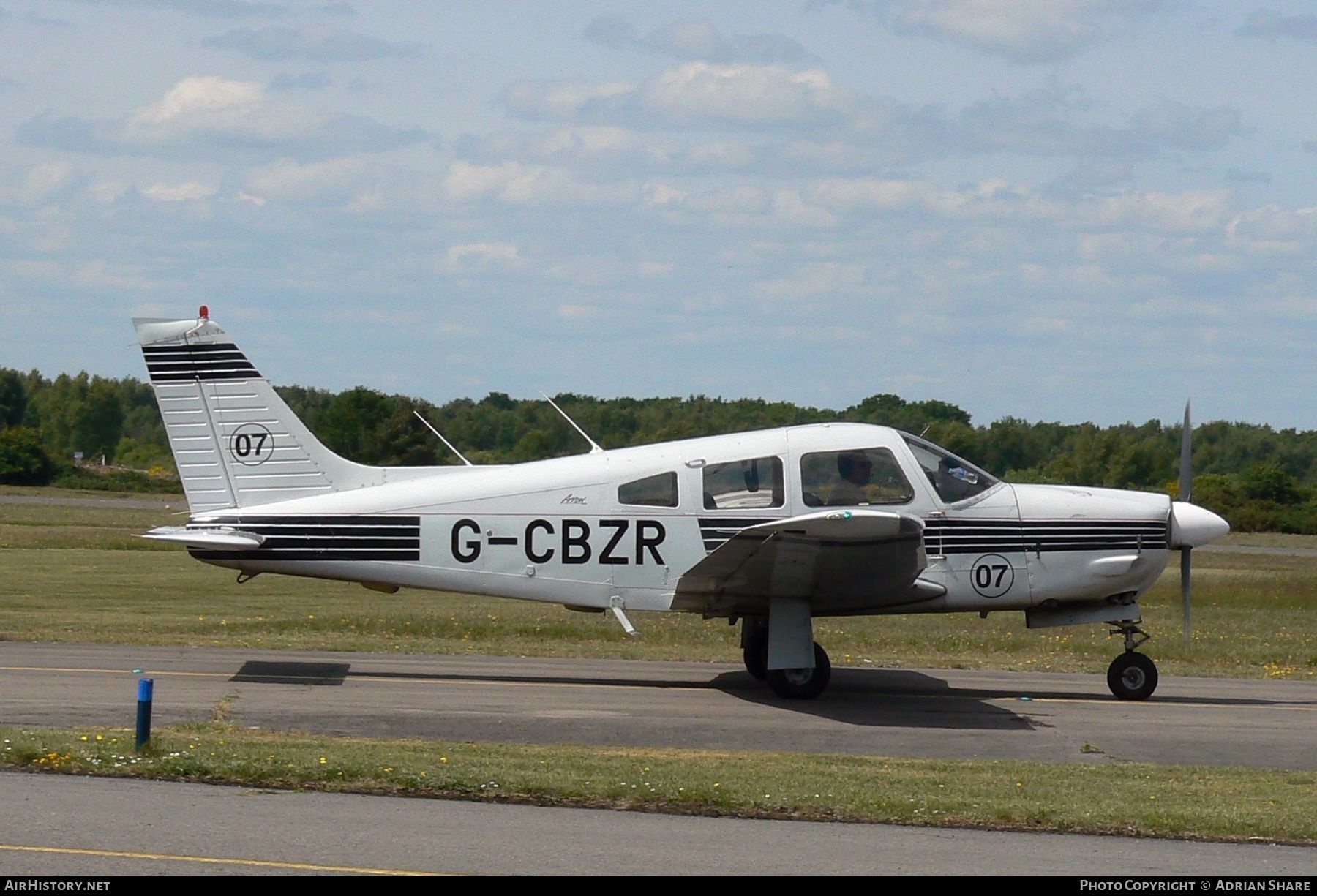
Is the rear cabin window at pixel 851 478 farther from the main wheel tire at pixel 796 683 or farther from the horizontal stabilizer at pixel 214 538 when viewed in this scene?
the horizontal stabilizer at pixel 214 538

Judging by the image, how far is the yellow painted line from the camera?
21.6ft

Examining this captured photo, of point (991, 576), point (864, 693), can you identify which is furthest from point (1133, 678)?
point (864, 693)

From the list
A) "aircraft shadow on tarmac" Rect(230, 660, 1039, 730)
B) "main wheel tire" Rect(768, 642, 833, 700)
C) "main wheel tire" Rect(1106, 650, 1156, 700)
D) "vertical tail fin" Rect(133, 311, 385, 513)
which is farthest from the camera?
"main wheel tire" Rect(1106, 650, 1156, 700)

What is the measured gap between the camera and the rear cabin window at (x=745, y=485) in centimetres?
1326

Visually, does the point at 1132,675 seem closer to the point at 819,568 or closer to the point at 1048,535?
the point at 1048,535

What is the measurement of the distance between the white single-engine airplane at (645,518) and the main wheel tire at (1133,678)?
533 mm

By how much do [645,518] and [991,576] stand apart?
3322 millimetres

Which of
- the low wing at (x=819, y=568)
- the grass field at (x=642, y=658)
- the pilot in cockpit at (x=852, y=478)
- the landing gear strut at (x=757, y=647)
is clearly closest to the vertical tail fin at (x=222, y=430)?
the grass field at (x=642, y=658)

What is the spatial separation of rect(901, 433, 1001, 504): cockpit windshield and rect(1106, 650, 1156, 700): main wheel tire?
91.9 inches

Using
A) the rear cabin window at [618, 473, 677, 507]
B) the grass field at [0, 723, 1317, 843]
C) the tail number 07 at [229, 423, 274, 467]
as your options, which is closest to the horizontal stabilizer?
the tail number 07 at [229, 423, 274, 467]

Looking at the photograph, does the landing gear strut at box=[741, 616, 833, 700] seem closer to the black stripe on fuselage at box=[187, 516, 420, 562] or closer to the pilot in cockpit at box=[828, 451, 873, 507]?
the pilot in cockpit at box=[828, 451, 873, 507]

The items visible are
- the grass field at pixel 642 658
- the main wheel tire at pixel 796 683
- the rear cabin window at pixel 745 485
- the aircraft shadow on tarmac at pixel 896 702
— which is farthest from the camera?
the main wheel tire at pixel 796 683

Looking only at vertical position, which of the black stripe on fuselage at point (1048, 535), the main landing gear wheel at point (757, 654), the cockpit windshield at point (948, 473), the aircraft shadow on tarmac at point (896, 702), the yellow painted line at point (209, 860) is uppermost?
the cockpit windshield at point (948, 473)
